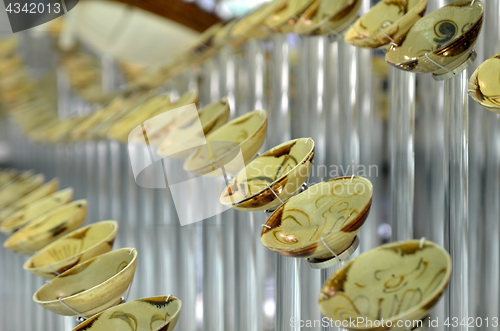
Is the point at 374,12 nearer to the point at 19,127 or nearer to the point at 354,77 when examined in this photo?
the point at 354,77

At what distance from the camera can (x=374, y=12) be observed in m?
0.76

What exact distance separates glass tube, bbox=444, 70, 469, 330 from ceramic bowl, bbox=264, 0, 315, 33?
32cm

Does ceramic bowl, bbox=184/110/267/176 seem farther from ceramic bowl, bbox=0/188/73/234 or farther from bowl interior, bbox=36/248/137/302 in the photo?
ceramic bowl, bbox=0/188/73/234

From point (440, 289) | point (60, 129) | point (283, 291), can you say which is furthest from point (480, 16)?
point (60, 129)

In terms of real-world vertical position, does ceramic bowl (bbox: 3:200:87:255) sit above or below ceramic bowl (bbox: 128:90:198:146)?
below

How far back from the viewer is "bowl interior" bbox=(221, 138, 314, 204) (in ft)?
2.27

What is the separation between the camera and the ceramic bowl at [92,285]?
707 millimetres

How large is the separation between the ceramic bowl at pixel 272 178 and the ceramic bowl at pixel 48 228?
1.72ft

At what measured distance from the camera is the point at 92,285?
81 cm

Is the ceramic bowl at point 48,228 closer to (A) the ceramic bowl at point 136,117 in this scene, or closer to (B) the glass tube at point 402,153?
(A) the ceramic bowl at point 136,117

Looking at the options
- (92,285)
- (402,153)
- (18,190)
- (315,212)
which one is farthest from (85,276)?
(18,190)

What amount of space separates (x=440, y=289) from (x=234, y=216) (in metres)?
0.93

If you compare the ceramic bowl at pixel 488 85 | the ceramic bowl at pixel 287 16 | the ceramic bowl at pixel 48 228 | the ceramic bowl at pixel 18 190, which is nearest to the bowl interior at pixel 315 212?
the ceramic bowl at pixel 488 85

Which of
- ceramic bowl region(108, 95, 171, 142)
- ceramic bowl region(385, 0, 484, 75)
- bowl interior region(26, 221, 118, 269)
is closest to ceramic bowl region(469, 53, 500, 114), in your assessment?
ceramic bowl region(385, 0, 484, 75)
